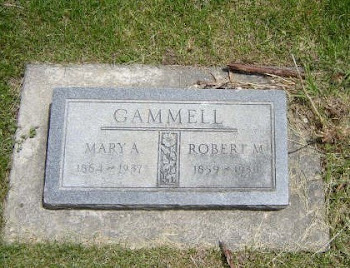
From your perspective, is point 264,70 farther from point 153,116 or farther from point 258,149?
point 153,116

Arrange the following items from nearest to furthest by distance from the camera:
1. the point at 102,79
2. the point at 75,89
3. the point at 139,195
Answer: the point at 139,195 < the point at 75,89 < the point at 102,79

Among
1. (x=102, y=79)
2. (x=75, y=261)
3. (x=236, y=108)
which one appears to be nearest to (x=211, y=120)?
(x=236, y=108)

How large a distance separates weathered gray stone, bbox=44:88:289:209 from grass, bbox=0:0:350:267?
0.46 m

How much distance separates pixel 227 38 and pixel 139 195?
1.51 m

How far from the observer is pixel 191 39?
13.0 feet

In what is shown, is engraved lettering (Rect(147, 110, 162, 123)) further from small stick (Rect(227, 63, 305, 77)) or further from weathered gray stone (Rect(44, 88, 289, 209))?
small stick (Rect(227, 63, 305, 77))

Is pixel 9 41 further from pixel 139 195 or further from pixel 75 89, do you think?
pixel 139 195

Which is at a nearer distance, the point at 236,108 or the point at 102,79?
the point at 236,108

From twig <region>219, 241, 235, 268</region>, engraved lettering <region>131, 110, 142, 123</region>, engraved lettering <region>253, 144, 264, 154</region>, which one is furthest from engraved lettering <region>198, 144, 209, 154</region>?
twig <region>219, 241, 235, 268</region>

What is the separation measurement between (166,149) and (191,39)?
1063mm

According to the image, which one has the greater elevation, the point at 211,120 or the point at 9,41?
the point at 9,41

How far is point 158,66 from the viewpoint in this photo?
388 centimetres

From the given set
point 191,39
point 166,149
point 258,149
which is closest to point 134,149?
point 166,149

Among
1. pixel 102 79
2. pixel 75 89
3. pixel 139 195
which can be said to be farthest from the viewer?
pixel 102 79
